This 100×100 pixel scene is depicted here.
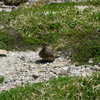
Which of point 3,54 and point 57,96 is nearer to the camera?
point 57,96

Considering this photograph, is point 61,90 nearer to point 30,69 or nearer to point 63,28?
point 30,69

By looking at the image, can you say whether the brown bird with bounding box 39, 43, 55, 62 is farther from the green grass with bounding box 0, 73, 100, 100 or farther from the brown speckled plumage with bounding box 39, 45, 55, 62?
the green grass with bounding box 0, 73, 100, 100

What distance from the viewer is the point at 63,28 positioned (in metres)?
14.9

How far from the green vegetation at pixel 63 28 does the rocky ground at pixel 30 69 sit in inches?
23.0

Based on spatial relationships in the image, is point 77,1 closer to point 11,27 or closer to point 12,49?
point 11,27

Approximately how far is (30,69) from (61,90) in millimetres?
3087

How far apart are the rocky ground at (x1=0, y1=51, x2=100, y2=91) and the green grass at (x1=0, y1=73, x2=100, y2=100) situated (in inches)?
28.1

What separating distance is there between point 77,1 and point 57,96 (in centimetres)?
1332

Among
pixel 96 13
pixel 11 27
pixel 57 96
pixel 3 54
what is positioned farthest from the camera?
pixel 96 13

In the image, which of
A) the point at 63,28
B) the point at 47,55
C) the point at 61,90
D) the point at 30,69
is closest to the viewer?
the point at 61,90

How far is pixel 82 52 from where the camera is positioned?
12242 mm

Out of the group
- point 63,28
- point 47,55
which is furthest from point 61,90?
point 63,28

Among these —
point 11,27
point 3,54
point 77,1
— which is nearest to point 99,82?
point 3,54

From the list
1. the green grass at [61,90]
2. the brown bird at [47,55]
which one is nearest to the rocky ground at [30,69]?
Result: the brown bird at [47,55]
